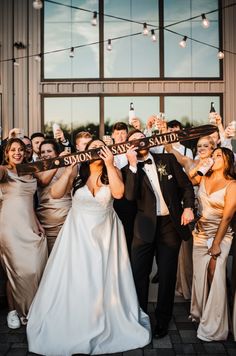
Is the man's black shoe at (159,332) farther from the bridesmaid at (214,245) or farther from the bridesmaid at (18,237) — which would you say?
the bridesmaid at (18,237)

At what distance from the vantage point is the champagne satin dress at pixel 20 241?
159 inches

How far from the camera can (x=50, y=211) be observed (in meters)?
4.44

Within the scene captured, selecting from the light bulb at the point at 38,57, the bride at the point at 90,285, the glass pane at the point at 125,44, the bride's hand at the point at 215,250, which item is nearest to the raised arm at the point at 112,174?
the bride at the point at 90,285

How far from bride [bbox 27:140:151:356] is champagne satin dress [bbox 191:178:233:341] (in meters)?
0.53

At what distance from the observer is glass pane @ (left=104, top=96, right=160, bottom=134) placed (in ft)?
36.6

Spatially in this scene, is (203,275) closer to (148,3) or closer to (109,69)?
(109,69)

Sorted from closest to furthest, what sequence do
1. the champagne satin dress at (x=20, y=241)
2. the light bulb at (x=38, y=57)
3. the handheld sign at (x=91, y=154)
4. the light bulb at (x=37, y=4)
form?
the handheld sign at (x=91, y=154) < the champagne satin dress at (x=20, y=241) < the light bulb at (x=37, y=4) < the light bulb at (x=38, y=57)

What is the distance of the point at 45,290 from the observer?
3695mm

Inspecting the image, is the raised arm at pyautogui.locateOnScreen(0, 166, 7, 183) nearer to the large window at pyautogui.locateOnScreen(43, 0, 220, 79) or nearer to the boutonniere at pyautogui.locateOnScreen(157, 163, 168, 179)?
the boutonniere at pyautogui.locateOnScreen(157, 163, 168, 179)

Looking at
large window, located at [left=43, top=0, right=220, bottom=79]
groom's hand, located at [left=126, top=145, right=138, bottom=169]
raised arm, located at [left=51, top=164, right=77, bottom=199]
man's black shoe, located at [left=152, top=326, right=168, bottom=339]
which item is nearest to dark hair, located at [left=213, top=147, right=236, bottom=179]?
groom's hand, located at [left=126, top=145, right=138, bottom=169]

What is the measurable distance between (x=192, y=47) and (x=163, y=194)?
8252 mm

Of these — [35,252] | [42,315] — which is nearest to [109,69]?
[35,252]

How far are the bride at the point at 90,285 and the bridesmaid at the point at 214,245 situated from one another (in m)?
0.55

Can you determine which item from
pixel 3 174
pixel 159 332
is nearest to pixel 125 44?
pixel 3 174
